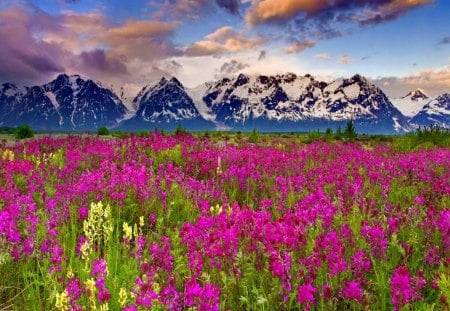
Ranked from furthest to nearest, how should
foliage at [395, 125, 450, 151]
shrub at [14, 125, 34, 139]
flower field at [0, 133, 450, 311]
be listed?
A: shrub at [14, 125, 34, 139] < foliage at [395, 125, 450, 151] < flower field at [0, 133, 450, 311]

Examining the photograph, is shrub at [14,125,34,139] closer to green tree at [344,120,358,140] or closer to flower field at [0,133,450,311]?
green tree at [344,120,358,140]

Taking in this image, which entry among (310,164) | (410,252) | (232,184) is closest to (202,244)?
(410,252)

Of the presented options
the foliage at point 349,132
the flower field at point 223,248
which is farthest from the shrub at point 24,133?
the flower field at point 223,248

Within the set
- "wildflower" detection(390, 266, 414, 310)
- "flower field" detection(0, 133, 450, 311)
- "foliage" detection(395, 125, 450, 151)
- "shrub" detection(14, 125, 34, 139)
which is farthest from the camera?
"shrub" detection(14, 125, 34, 139)

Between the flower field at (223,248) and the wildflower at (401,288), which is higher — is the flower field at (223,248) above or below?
below

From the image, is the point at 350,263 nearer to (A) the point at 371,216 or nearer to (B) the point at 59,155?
(A) the point at 371,216

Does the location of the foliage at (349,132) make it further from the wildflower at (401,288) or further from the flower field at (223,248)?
the wildflower at (401,288)

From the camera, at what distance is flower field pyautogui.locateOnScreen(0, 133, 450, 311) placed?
9.22ft

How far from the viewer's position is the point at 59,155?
11.0 meters

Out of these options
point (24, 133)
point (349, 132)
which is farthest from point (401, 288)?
point (24, 133)

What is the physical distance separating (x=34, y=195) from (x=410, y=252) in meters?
5.32

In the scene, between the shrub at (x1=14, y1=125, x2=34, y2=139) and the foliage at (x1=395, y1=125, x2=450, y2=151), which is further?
the shrub at (x1=14, y1=125, x2=34, y2=139)

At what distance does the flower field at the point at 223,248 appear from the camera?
2811 mm

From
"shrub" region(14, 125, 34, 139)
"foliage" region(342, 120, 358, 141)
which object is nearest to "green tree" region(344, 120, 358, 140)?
"foliage" region(342, 120, 358, 141)
